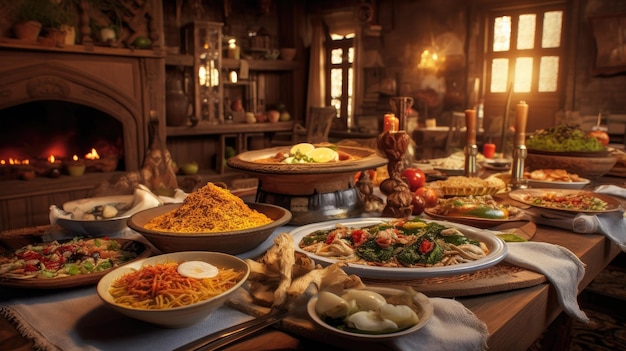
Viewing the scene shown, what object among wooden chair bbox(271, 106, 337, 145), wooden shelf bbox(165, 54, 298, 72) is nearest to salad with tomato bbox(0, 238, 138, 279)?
wooden chair bbox(271, 106, 337, 145)

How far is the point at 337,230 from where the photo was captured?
1531mm

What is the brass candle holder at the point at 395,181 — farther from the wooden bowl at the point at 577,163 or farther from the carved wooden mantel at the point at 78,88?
the carved wooden mantel at the point at 78,88

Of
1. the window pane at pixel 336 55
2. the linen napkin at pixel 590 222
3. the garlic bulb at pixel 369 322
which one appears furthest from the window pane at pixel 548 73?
the garlic bulb at pixel 369 322

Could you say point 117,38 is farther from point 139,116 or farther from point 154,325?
point 154,325

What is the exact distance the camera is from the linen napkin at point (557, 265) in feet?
4.30

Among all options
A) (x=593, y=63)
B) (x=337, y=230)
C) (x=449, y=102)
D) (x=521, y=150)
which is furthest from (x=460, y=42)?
(x=337, y=230)

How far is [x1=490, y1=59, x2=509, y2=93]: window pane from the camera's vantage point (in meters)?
7.18

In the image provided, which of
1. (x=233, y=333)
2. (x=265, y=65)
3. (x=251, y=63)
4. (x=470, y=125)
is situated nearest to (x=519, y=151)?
(x=470, y=125)

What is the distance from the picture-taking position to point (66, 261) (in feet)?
4.22

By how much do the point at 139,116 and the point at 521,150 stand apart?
4.28 m

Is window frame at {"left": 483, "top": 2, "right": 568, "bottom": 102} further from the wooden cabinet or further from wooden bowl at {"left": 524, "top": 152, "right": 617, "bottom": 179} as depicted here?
wooden bowl at {"left": 524, "top": 152, "right": 617, "bottom": 179}

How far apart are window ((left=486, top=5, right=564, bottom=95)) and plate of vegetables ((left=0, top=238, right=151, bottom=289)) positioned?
6.36 meters

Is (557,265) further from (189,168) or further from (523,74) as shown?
(523,74)

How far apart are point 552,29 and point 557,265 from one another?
6.30m
